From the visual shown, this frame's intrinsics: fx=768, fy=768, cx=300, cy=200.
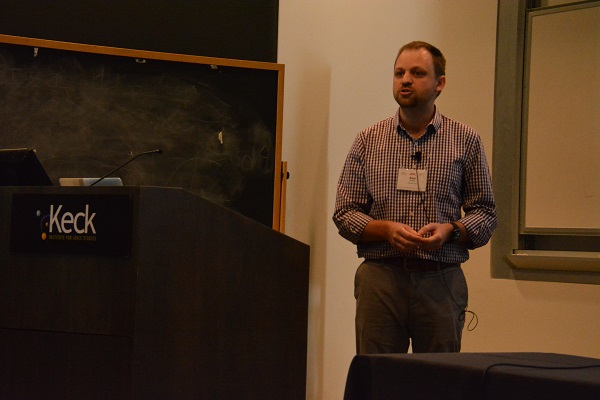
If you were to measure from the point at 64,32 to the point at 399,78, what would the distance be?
2.18 meters

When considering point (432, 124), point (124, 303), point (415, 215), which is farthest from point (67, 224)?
point (432, 124)

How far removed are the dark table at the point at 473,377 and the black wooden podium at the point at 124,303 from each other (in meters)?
0.88

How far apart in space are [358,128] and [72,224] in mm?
2144

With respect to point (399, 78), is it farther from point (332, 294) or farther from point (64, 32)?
point (64, 32)

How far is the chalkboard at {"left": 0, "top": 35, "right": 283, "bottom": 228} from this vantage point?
12.1 ft

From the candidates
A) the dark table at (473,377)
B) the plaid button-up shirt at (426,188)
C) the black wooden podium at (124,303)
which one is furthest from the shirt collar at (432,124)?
the dark table at (473,377)

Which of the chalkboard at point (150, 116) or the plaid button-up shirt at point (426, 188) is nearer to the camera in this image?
the plaid button-up shirt at point (426, 188)

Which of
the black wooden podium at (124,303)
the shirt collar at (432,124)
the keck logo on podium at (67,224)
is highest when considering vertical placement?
the shirt collar at (432,124)

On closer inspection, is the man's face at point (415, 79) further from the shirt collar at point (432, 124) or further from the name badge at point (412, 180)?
the name badge at point (412, 180)

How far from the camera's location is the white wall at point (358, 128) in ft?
10.8

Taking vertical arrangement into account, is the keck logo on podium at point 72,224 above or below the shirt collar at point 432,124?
below

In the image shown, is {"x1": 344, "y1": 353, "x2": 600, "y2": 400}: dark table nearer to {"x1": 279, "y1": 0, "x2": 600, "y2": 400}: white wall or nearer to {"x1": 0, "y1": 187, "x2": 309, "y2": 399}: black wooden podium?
{"x1": 0, "y1": 187, "x2": 309, "y2": 399}: black wooden podium

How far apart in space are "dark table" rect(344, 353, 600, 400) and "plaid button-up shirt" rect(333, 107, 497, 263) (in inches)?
47.6

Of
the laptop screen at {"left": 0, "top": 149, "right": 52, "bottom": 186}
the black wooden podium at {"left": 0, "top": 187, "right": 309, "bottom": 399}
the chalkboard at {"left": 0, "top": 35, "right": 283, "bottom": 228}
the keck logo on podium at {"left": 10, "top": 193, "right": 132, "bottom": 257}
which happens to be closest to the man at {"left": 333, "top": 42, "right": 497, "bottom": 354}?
the black wooden podium at {"left": 0, "top": 187, "right": 309, "bottom": 399}
